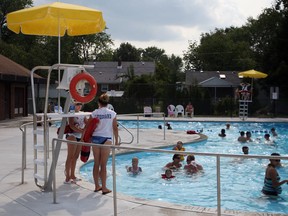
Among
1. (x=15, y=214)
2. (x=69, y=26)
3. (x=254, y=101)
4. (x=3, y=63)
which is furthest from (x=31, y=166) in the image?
(x=254, y=101)

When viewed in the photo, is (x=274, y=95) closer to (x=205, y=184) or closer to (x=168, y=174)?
(x=168, y=174)

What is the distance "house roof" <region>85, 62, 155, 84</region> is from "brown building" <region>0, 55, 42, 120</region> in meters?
33.1

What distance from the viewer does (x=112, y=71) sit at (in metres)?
66.1

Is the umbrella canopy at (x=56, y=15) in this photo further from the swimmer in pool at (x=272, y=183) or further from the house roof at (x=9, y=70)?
the house roof at (x=9, y=70)

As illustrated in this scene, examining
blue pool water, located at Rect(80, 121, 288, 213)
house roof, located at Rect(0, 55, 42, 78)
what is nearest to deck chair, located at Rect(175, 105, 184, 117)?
house roof, located at Rect(0, 55, 42, 78)

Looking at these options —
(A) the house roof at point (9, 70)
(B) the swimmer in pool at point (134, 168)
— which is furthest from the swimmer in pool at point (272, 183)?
(A) the house roof at point (9, 70)

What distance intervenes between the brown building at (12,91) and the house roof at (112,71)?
3306 cm

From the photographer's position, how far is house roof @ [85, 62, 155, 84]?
2486 inches

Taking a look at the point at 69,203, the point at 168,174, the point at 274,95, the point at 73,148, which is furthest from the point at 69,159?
the point at 274,95

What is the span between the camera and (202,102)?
34375mm

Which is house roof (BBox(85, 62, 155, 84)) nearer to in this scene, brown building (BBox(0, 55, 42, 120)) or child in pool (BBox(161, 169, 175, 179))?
brown building (BBox(0, 55, 42, 120))

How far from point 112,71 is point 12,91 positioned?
3924cm

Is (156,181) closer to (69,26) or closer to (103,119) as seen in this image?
(103,119)

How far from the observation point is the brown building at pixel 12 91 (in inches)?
993
